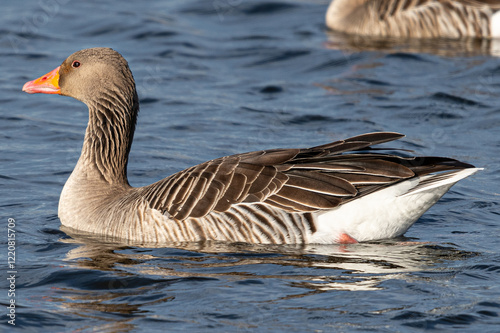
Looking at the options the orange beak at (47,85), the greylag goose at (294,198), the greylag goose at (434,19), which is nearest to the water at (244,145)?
the greylag goose at (294,198)

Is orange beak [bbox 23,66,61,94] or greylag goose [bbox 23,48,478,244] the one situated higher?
orange beak [bbox 23,66,61,94]

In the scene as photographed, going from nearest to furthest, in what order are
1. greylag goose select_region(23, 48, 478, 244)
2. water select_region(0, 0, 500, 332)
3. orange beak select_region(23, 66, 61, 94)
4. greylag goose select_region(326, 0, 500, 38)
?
1. water select_region(0, 0, 500, 332)
2. greylag goose select_region(23, 48, 478, 244)
3. orange beak select_region(23, 66, 61, 94)
4. greylag goose select_region(326, 0, 500, 38)

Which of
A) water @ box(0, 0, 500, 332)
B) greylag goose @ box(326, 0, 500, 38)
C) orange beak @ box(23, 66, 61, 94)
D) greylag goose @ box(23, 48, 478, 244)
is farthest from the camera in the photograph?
greylag goose @ box(326, 0, 500, 38)

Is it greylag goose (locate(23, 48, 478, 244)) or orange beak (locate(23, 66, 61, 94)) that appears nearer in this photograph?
greylag goose (locate(23, 48, 478, 244))

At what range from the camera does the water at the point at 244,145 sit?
6832 millimetres

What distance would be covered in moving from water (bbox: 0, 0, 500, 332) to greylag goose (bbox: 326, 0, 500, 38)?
444 mm

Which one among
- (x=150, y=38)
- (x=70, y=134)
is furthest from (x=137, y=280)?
(x=150, y=38)

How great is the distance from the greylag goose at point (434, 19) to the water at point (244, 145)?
44 cm

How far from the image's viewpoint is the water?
6.83 m

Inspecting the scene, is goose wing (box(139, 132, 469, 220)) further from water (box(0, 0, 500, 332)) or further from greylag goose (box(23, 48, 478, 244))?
water (box(0, 0, 500, 332))

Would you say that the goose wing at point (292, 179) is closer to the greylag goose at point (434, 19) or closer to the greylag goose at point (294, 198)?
the greylag goose at point (294, 198)

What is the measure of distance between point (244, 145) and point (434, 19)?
297 inches

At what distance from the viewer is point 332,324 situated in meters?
6.52

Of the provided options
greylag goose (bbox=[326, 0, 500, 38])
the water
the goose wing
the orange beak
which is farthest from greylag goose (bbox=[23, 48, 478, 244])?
greylag goose (bbox=[326, 0, 500, 38])
